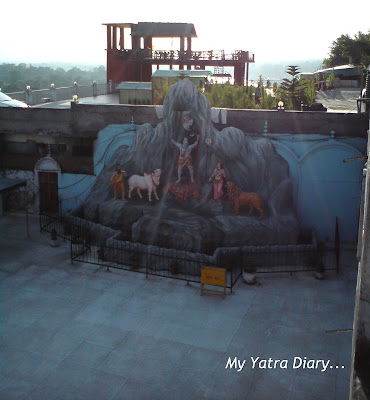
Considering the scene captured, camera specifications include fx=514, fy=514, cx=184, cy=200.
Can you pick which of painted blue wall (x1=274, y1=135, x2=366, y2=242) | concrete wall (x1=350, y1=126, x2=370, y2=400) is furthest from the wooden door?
concrete wall (x1=350, y1=126, x2=370, y2=400)

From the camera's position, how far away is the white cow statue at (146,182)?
23406 mm

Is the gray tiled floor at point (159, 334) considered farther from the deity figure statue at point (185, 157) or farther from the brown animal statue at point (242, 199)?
the deity figure statue at point (185, 157)

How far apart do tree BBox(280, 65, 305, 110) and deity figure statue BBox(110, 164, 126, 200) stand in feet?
33.4

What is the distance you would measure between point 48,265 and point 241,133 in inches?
405

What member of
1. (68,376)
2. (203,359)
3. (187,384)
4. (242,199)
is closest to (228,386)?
(187,384)

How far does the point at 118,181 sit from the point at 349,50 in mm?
51334

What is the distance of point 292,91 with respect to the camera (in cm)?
2927

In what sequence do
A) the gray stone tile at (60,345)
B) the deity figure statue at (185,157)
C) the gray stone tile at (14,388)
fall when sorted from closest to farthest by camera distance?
the gray stone tile at (14,388), the gray stone tile at (60,345), the deity figure statue at (185,157)

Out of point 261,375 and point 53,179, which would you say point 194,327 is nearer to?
point 261,375

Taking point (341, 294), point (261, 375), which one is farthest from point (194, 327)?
point (341, 294)

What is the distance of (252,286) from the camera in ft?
64.3

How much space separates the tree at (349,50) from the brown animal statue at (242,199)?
143 feet

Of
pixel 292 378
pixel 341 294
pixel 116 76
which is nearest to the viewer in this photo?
pixel 292 378

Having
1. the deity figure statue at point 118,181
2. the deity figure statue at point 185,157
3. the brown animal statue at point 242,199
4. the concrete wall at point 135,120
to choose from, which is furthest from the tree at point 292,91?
the deity figure statue at point 118,181
